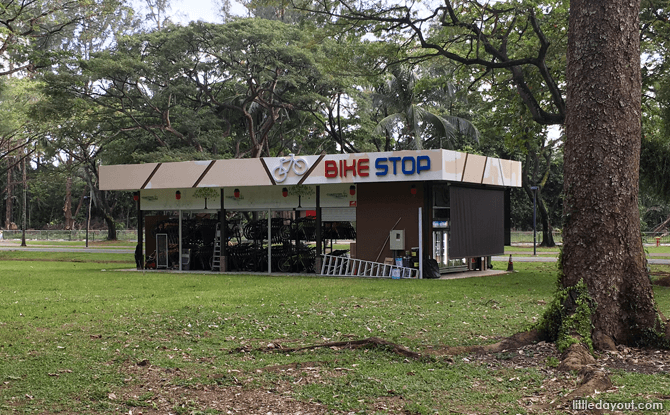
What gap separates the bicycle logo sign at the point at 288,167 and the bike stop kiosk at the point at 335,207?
1.4 inches

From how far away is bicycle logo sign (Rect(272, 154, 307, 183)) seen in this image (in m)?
22.8

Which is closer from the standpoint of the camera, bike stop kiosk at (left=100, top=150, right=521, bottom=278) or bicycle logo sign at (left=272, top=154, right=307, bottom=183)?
bike stop kiosk at (left=100, top=150, right=521, bottom=278)

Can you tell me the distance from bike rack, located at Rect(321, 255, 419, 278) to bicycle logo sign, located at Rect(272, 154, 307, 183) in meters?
3.15

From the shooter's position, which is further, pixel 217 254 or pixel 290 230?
pixel 217 254

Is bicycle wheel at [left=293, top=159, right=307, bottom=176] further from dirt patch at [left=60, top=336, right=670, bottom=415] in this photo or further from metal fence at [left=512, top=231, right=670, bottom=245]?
metal fence at [left=512, top=231, right=670, bottom=245]

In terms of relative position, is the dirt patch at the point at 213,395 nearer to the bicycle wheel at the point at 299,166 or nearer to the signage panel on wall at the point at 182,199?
the bicycle wheel at the point at 299,166

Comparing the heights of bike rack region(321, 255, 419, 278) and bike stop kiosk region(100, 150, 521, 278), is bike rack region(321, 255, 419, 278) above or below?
below

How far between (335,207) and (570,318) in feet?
51.0

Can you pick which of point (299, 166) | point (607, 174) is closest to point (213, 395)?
point (607, 174)

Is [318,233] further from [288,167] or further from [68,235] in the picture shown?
[68,235]

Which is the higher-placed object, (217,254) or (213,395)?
(217,254)

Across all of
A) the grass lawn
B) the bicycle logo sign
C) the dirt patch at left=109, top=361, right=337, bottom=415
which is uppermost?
the bicycle logo sign

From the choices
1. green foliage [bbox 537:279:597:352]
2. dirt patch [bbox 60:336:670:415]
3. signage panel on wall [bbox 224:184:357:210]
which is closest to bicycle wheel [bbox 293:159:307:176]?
signage panel on wall [bbox 224:184:357:210]

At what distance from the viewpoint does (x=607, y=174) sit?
825 centimetres
